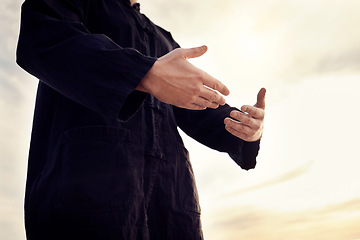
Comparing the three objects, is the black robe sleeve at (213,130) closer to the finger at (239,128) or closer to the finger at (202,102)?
the finger at (239,128)

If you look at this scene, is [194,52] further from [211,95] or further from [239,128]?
[239,128]

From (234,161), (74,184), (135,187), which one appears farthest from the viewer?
(234,161)

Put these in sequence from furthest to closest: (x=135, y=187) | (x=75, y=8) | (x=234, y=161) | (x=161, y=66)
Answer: (x=234, y=161) → (x=75, y=8) → (x=135, y=187) → (x=161, y=66)

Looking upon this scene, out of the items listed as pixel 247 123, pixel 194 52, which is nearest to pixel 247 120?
pixel 247 123

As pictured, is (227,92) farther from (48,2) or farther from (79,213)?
(48,2)

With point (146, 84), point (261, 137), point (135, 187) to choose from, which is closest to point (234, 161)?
point (261, 137)

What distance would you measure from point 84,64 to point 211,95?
509 mm

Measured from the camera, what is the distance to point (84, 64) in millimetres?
1313

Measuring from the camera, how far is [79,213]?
1.36m

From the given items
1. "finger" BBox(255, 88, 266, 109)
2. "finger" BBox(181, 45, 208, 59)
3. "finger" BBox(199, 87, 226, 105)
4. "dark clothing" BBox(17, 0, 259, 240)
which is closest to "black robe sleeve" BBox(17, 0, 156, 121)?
"dark clothing" BBox(17, 0, 259, 240)

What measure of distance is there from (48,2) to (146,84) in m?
0.63

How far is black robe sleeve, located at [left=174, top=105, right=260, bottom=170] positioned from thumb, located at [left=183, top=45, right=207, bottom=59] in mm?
963

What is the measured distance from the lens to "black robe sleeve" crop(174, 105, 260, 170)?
2.19 metres

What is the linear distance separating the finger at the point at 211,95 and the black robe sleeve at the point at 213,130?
0.88m
